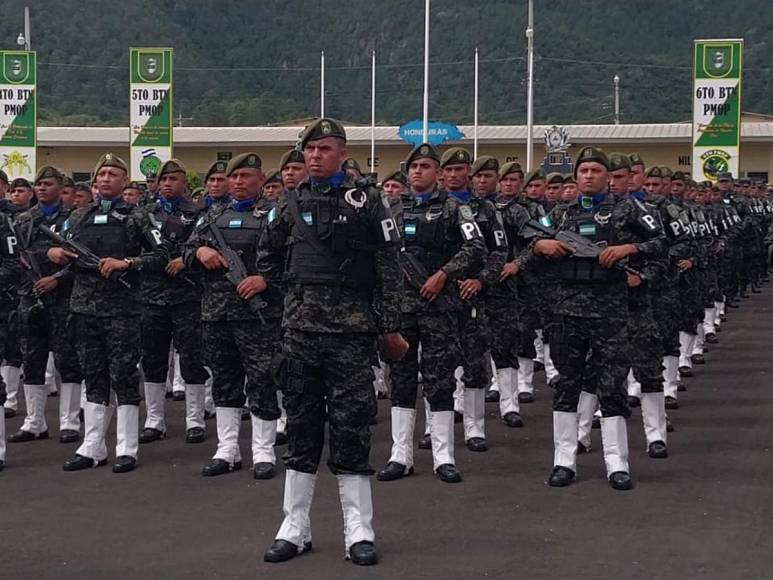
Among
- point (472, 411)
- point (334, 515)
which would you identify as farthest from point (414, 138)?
point (334, 515)

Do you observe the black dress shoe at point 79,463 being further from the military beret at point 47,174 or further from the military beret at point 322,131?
the military beret at point 322,131

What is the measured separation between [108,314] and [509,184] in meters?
4.29

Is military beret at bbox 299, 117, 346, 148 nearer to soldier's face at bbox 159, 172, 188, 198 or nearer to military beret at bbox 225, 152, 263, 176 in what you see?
military beret at bbox 225, 152, 263, 176

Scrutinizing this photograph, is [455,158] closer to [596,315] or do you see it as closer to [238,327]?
[596,315]

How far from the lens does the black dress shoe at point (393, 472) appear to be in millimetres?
8203

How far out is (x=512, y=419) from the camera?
10.4 meters

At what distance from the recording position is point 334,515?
7227 millimetres

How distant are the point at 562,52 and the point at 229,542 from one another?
8228 cm

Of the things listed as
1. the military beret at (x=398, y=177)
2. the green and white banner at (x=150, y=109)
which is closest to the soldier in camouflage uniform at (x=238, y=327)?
the military beret at (x=398, y=177)

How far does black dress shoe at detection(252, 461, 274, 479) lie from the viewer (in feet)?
27.1

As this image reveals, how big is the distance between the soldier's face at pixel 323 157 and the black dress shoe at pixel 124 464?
3315mm

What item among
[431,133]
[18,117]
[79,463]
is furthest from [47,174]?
[431,133]

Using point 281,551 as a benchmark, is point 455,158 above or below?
above

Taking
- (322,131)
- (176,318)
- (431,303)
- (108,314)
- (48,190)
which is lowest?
A: (176,318)
